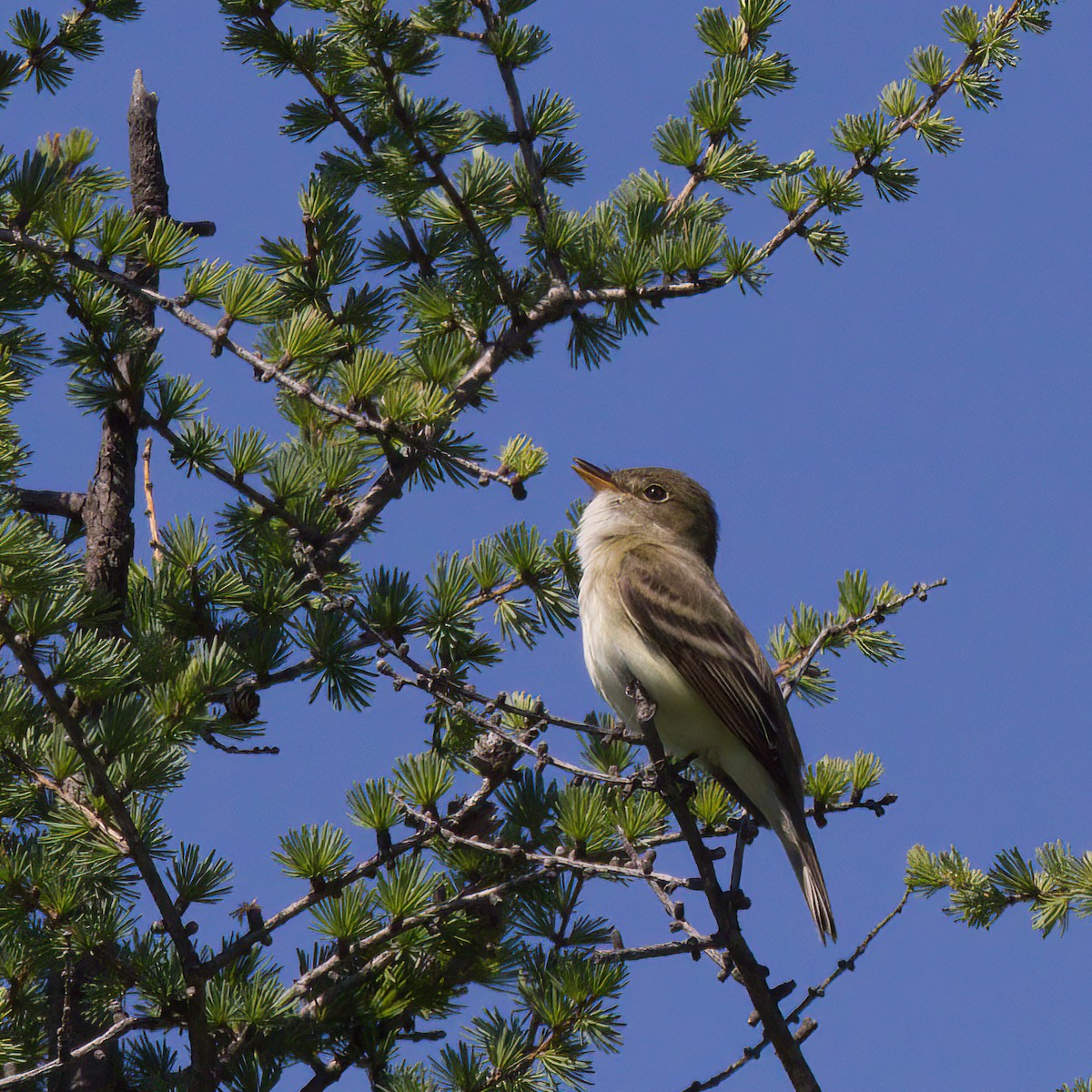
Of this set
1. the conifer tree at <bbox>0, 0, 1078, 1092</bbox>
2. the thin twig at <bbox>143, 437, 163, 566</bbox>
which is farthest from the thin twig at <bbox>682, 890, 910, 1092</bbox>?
the thin twig at <bbox>143, 437, 163, 566</bbox>

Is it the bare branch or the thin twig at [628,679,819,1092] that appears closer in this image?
the thin twig at [628,679,819,1092]

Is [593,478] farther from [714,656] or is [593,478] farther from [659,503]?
[714,656]

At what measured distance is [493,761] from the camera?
4805mm

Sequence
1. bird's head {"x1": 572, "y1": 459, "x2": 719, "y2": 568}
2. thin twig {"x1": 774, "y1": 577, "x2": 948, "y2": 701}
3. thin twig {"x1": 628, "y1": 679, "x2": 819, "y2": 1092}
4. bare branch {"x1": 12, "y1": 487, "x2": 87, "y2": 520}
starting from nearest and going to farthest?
thin twig {"x1": 628, "y1": 679, "x2": 819, "y2": 1092} < thin twig {"x1": 774, "y1": 577, "x2": 948, "y2": 701} < bare branch {"x1": 12, "y1": 487, "x2": 87, "y2": 520} < bird's head {"x1": 572, "y1": 459, "x2": 719, "y2": 568}

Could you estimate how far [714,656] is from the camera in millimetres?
6379

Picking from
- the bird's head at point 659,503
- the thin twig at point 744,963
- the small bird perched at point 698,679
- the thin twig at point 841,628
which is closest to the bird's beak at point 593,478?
the bird's head at point 659,503

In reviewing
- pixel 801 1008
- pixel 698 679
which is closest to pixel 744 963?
pixel 801 1008

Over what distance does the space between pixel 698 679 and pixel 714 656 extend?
164 mm

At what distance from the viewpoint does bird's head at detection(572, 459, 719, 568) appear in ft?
25.4

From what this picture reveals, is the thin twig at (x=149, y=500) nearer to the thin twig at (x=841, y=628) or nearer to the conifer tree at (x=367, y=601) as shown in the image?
the conifer tree at (x=367, y=601)

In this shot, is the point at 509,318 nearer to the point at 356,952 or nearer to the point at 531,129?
the point at 531,129

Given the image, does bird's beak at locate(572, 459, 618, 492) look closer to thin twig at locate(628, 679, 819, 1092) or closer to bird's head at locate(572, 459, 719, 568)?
bird's head at locate(572, 459, 719, 568)

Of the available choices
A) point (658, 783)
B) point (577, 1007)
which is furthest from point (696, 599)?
point (577, 1007)

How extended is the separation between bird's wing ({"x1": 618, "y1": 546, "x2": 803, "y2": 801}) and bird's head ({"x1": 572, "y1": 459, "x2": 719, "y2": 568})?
890 mm
